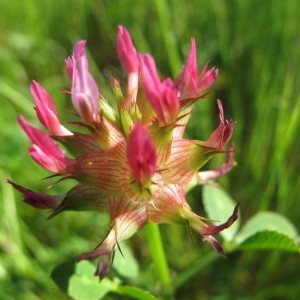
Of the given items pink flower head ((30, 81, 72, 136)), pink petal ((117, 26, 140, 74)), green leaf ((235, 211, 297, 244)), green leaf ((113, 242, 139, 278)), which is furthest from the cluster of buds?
green leaf ((235, 211, 297, 244))

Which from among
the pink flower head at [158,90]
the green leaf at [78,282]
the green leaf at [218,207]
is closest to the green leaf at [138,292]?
the green leaf at [78,282]

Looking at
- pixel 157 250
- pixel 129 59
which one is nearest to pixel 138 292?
pixel 157 250

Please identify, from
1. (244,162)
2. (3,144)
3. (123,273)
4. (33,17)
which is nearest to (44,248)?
(3,144)

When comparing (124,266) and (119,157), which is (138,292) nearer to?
(124,266)

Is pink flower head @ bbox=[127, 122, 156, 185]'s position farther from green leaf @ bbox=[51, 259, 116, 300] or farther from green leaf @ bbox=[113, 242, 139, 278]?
green leaf @ bbox=[113, 242, 139, 278]

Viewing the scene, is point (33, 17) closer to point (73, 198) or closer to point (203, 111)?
point (203, 111)

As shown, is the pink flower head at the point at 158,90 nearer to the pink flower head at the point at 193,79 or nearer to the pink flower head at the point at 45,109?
the pink flower head at the point at 193,79
